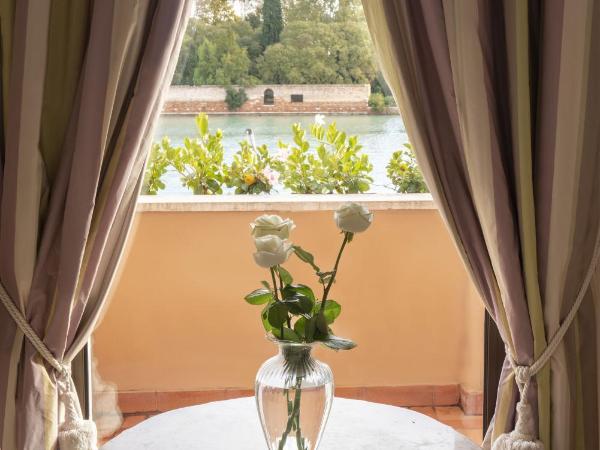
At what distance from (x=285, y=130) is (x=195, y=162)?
310mm

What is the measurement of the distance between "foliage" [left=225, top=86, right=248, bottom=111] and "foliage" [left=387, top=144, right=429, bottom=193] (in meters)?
0.49

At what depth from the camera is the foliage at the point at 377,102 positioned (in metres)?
2.30

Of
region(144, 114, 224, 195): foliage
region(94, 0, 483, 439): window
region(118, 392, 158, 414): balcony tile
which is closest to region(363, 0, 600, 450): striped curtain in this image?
region(94, 0, 483, 439): window

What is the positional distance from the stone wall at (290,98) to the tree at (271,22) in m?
0.13

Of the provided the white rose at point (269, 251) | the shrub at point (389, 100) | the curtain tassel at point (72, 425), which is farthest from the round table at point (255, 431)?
the shrub at point (389, 100)

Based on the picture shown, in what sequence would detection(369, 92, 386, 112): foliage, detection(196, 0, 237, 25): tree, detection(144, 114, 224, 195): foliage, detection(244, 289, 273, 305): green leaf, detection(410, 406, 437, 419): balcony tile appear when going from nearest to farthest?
detection(244, 289, 273, 305): green leaf, detection(196, 0, 237, 25): tree, detection(369, 92, 386, 112): foliage, detection(144, 114, 224, 195): foliage, detection(410, 406, 437, 419): balcony tile

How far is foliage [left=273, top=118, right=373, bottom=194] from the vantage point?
103 inches

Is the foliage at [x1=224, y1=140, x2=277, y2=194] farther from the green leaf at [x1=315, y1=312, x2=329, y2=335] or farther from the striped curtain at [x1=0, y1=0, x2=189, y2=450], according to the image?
the green leaf at [x1=315, y1=312, x2=329, y2=335]

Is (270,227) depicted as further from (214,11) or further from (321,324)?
(214,11)

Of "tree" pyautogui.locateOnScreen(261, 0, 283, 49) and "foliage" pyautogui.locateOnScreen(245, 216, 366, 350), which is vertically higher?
"tree" pyautogui.locateOnScreen(261, 0, 283, 49)

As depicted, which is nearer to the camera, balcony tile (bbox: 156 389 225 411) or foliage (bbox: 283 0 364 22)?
foliage (bbox: 283 0 364 22)

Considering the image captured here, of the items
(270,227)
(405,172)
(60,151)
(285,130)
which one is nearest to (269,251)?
(270,227)

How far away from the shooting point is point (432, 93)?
1.98 m

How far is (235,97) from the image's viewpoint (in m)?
2.39
